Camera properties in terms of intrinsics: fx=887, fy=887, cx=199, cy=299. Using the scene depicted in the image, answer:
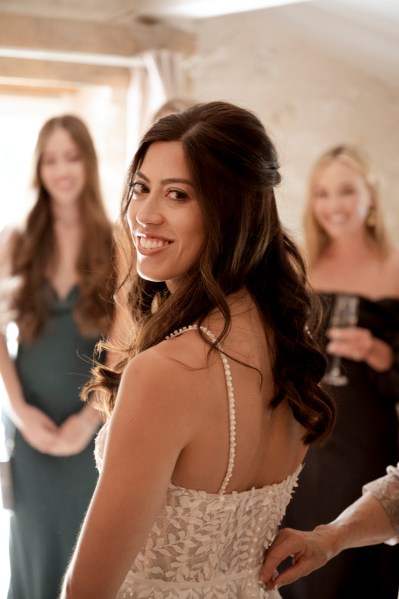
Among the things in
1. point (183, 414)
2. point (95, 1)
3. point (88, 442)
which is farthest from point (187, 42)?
point (183, 414)

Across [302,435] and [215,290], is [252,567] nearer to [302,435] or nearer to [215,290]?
[302,435]

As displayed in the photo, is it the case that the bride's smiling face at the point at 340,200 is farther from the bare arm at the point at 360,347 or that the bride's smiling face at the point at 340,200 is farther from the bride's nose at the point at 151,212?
the bride's nose at the point at 151,212

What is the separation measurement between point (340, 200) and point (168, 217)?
2188 millimetres

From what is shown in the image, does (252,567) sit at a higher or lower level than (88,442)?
higher

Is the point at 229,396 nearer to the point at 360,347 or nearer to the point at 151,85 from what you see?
the point at 360,347

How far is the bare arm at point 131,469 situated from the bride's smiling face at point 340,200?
92.6 inches

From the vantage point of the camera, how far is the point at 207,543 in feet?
4.80

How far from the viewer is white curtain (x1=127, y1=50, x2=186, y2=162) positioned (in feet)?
13.9

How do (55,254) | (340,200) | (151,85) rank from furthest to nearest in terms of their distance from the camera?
(151,85) → (340,200) → (55,254)

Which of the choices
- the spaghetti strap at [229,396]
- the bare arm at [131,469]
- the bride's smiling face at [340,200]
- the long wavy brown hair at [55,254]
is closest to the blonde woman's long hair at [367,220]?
the bride's smiling face at [340,200]

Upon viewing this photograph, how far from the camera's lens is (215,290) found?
1429mm

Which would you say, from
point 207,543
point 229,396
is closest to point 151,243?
point 229,396

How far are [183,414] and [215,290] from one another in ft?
0.78

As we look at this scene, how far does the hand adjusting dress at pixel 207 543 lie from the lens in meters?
1.41
